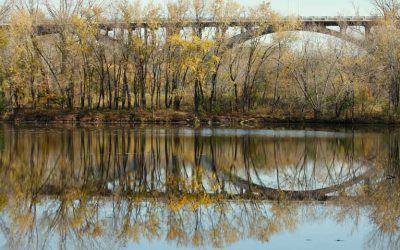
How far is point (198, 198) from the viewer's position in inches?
599

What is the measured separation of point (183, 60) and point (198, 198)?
4014 cm

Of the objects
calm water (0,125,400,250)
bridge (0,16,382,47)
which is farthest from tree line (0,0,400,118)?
calm water (0,125,400,250)

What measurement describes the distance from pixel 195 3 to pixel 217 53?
528 centimetres

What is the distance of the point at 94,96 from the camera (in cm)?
5997

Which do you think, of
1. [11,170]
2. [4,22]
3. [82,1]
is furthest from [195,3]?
[11,170]

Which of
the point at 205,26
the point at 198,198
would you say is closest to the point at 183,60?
the point at 205,26

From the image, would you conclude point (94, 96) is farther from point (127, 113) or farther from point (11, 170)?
point (11, 170)

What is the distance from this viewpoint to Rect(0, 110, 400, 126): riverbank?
2084 inches

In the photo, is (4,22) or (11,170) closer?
(11,170)

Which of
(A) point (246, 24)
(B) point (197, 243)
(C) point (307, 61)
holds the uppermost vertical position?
(A) point (246, 24)

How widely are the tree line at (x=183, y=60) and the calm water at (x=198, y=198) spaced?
25710mm

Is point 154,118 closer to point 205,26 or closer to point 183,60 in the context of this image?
point 183,60

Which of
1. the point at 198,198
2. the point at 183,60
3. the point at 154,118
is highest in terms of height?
the point at 183,60

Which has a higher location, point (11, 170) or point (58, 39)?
point (58, 39)
